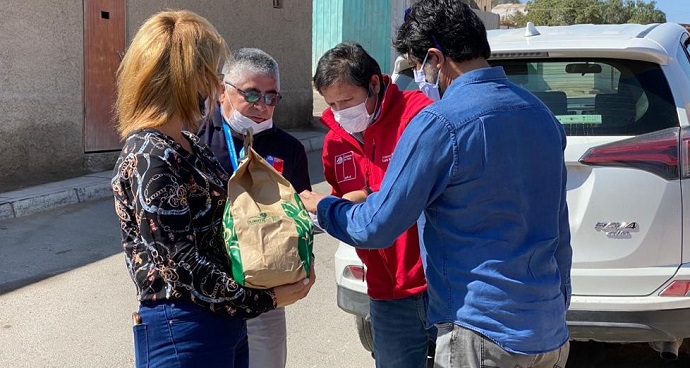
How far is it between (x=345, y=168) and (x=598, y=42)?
1466mm

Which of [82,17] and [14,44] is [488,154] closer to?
[14,44]

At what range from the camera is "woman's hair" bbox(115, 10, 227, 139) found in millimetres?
1939

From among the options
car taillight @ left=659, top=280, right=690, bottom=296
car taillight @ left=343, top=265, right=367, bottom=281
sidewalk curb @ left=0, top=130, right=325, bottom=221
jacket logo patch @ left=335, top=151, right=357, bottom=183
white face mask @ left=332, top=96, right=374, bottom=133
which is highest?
white face mask @ left=332, top=96, right=374, bottom=133

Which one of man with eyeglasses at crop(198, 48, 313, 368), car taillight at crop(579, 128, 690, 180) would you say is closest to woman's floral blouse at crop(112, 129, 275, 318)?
man with eyeglasses at crop(198, 48, 313, 368)

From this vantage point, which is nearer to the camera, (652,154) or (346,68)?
(346,68)

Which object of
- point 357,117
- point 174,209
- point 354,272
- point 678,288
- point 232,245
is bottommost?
point 354,272

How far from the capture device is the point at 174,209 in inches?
73.2

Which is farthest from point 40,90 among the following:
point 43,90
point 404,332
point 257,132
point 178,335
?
point 178,335

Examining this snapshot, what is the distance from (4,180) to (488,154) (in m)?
7.59

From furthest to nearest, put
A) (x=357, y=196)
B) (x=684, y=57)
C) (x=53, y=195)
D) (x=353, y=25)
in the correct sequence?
(x=353, y=25) → (x=53, y=195) → (x=684, y=57) → (x=357, y=196)

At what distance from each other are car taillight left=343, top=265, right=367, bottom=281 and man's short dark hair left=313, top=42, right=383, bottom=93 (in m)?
1.14

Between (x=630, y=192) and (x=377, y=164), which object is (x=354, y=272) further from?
(x=630, y=192)

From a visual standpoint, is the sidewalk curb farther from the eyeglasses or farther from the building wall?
the building wall

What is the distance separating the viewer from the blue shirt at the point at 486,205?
1859mm
